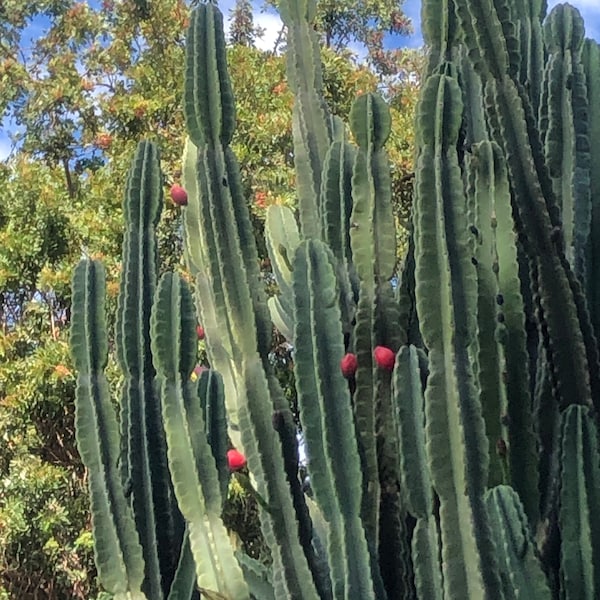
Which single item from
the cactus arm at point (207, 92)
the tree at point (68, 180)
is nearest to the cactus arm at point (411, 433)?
the cactus arm at point (207, 92)

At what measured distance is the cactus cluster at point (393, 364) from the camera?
2180mm

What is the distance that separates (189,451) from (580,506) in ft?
3.10

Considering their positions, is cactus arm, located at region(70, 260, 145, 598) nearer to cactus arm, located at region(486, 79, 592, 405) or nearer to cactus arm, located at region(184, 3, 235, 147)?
cactus arm, located at region(184, 3, 235, 147)

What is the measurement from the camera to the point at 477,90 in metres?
2.91

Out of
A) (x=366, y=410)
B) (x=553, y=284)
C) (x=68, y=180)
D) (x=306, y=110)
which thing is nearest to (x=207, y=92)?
(x=306, y=110)

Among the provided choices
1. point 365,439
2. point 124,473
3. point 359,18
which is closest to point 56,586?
point 124,473

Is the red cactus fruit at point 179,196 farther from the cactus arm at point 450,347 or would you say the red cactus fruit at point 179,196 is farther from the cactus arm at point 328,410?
the cactus arm at point 450,347

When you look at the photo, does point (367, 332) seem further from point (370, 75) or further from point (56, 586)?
point (370, 75)

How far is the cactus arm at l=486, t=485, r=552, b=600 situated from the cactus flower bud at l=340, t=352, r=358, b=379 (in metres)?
0.50

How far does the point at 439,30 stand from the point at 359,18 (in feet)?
29.8

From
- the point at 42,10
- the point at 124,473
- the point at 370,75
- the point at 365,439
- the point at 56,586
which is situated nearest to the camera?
the point at 365,439

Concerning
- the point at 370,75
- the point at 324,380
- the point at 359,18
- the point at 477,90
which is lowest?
the point at 324,380

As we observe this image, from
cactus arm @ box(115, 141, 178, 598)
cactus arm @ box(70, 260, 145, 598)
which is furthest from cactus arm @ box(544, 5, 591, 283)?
cactus arm @ box(70, 260, 145, 598)

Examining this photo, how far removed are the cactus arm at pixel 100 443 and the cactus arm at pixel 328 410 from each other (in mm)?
616
